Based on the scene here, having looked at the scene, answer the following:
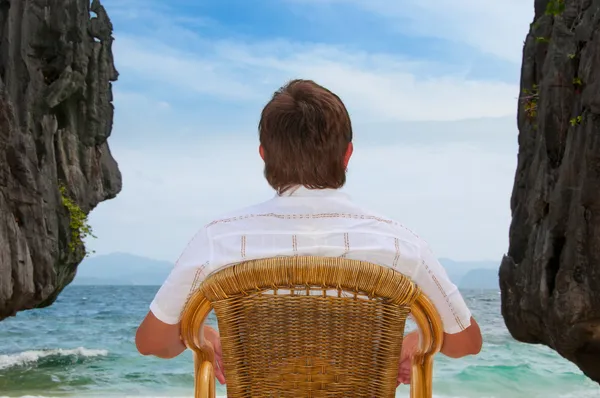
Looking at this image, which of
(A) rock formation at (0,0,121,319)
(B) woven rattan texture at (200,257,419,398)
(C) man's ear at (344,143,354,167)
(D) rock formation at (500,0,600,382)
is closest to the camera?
(B) woven rattan texture at (200,257,419,398)

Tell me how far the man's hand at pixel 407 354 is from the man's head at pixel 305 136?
16.1 inches

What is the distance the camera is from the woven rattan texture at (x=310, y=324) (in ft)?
4.94

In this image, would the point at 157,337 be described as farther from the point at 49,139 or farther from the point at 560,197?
the point at 49,139

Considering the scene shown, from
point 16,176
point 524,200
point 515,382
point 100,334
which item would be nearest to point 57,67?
point 16,176

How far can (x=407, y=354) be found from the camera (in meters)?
1.83

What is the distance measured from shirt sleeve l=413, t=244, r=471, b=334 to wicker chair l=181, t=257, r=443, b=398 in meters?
0.03

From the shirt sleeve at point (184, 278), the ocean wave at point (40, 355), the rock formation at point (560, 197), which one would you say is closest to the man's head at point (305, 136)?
the shirt sleeve at point (184, 278)

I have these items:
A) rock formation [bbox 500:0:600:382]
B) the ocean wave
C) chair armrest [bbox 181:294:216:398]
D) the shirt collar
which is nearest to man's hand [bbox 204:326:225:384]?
chair armrest [bbox 181:294:216:398]

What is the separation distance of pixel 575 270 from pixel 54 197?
10.4 metres

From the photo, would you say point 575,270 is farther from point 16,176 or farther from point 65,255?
point 65,255

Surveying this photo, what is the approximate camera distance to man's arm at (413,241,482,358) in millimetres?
1622

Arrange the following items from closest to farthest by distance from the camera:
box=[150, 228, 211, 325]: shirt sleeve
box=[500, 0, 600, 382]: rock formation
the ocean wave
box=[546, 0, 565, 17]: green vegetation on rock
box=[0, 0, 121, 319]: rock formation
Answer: box=[150, 228, 211, 325]: shirt sleeve
box=[500, 0, 600, 382]: rock formation
box=[546, 0, 565, 17]: green vegetation on rock
box=[0, 0, 121, 319]: rock formation
the ocean wave

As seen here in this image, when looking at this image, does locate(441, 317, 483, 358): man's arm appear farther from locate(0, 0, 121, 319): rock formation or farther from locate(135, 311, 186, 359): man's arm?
locate(0, 0, 121, 319): rock formation

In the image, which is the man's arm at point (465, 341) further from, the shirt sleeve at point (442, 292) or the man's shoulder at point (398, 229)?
the man's shoulder at point (398, 229)
